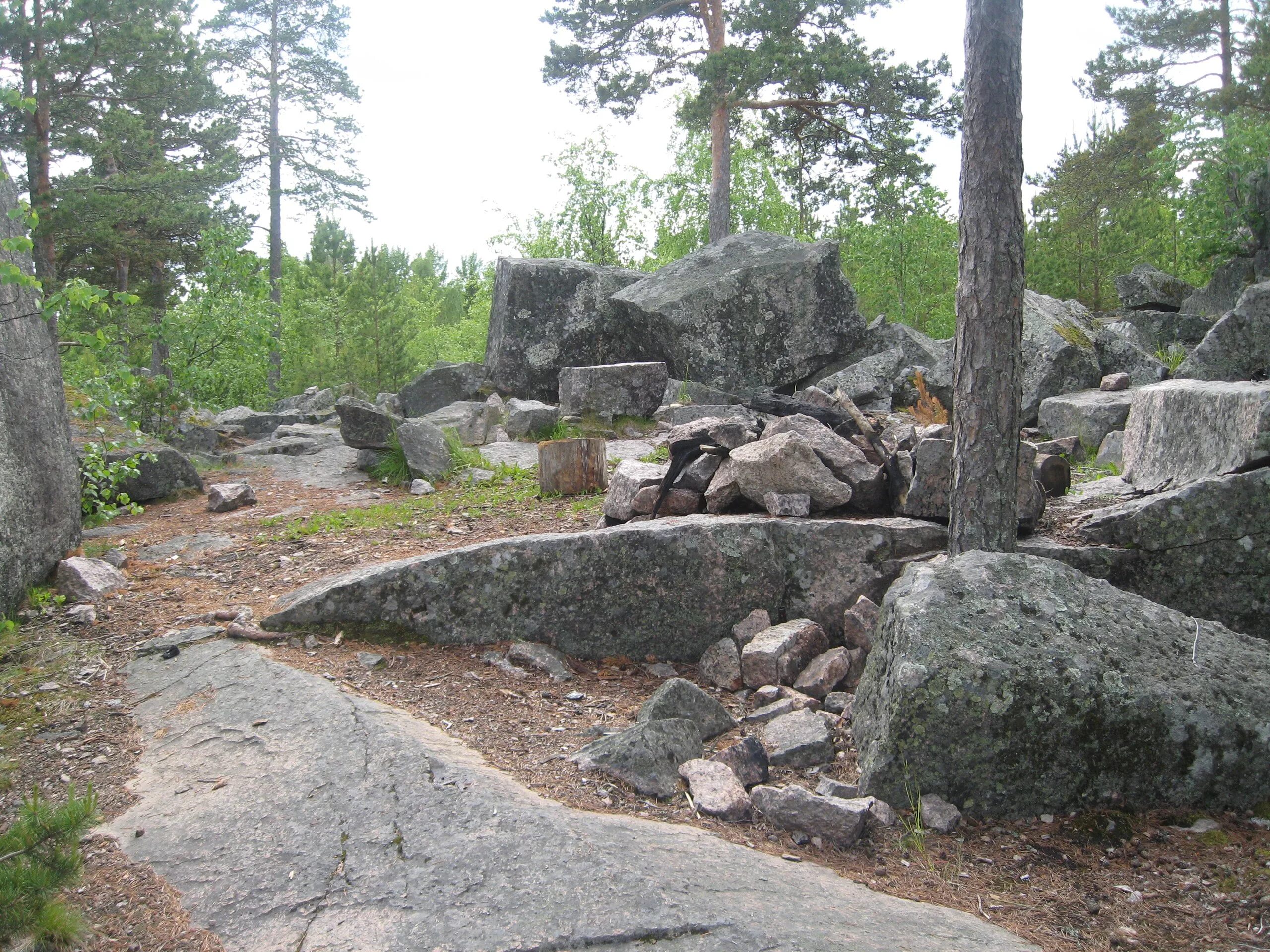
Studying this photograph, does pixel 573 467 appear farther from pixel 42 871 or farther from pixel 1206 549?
pixel 42 871

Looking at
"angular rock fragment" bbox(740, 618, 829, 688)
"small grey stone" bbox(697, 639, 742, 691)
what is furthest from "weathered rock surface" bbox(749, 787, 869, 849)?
"small grey stone" bbox(697, 639, 742, 691)

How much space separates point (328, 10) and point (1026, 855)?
2843 cm

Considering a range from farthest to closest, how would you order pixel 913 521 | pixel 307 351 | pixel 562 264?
pixel 307 351 < pixel 562 264 < pixel 913 521

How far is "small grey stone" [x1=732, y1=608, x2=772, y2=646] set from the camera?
4.79m

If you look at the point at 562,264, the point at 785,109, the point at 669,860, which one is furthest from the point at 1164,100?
the point at 669,860

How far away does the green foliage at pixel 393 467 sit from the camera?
868 centimetres

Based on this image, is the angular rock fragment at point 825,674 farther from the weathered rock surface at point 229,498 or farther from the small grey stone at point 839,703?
the weathered rock surface at point 229,498

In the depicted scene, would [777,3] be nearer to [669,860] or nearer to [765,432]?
[765,432]

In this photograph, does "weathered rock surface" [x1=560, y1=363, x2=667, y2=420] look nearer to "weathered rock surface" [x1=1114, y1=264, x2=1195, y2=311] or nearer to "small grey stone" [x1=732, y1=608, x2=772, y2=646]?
"small grey stone" [x1=732, y1=608, x2=772, y2=646]

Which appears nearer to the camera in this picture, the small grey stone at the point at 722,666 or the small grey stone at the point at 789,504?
the small grey stone at the point at 722,666

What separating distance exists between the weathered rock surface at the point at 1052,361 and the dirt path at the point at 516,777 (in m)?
6.23

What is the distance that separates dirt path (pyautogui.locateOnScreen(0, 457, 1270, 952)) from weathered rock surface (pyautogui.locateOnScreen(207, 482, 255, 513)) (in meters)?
1.76

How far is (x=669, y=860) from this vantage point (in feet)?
9.00

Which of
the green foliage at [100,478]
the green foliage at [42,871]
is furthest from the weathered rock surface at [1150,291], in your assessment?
the green foliage at [42,871]
